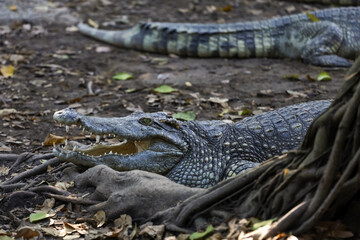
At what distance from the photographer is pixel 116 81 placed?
307 inches

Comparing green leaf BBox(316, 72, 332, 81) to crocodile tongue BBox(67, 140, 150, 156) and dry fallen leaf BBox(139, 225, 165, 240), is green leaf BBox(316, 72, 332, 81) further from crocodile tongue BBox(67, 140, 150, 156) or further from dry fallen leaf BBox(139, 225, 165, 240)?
dry fallen leaf BBox(139, 225, 165, 240)

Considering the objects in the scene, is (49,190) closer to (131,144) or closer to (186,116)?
(131,144)

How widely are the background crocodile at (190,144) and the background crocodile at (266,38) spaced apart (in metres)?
3.80

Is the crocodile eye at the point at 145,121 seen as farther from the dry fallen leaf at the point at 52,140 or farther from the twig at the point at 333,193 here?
the twig at the point at 333,193

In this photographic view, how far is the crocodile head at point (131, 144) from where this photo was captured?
4414 mm

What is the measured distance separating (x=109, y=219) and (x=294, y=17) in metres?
5.99

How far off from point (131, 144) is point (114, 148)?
6.6 inches

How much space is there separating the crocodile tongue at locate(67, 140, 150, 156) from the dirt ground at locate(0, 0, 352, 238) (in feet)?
2.12

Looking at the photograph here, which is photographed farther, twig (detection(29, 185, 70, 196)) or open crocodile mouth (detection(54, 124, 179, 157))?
open crocodile mouth (detection(54, 124, 179, 157))

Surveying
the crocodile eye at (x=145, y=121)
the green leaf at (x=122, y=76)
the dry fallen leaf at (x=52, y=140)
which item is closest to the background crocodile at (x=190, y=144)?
the crocodile eye at (x=145, y=121)

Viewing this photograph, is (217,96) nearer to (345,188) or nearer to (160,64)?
(160,64)

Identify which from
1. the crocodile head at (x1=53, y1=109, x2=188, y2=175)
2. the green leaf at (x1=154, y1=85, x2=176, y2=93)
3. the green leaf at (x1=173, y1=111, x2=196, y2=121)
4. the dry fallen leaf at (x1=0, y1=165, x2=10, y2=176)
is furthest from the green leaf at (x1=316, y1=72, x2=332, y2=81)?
the dry fallen leaf at (x1=0, y1=165, x2=10, y2=176)

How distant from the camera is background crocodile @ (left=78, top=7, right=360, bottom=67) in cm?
862

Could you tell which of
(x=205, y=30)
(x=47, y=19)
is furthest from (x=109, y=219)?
(x=47, y=19)
